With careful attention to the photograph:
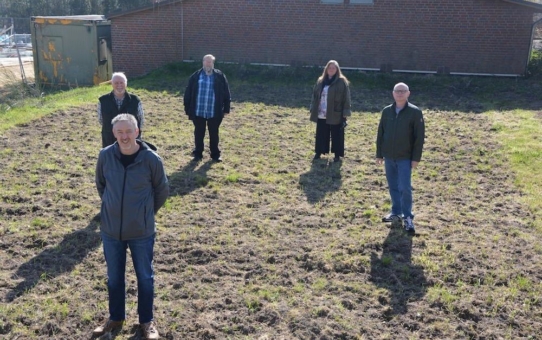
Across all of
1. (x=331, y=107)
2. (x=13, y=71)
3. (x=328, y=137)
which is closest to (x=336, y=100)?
(x=331, y=107)

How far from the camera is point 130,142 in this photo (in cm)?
420

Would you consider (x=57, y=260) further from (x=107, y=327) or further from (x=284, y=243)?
(x=284, y=243)

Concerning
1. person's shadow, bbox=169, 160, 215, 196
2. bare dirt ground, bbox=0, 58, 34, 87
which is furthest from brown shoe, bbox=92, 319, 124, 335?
bare dirt ground, bbox=0, 58, 34, 87

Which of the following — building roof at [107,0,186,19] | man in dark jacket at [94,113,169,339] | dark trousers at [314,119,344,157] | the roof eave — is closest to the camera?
man in dark jacket at [94,113,169,339]

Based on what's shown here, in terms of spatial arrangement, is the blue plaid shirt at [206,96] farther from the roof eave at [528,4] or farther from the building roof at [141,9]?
the roof eave at [528,4]

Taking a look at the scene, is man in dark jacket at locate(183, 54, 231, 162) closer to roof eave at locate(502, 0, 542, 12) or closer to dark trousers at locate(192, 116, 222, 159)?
dark trousers at locate(192, 116, 222, 159)

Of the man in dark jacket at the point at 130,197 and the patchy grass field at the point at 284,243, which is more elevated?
the man in dark jacket at the point at 130,197

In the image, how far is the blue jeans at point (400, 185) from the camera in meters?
6.78

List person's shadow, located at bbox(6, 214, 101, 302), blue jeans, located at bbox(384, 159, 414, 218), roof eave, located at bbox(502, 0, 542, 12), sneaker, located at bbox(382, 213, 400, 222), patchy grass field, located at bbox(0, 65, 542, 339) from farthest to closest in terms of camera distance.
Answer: roof eave, located at bbox(502, 0, 542, 12) < sneaker, located at bbox(382, 213, 400, 222) < blue jeans, located at bbox(384, 159, 414, 218) < person's shadow, located at bbox(6, 214, 101, 302) < patchy grass field, located at bbox(0, 65, 542, 339)

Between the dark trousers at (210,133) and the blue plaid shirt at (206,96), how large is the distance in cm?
13

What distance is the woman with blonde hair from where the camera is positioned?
9445 mm

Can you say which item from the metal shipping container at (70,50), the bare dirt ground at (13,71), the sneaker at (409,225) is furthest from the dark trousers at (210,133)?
the metal shipping container at (70,50)

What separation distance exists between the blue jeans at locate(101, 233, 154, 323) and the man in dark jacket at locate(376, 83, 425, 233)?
344 cm

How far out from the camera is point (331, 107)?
9.55 meters
